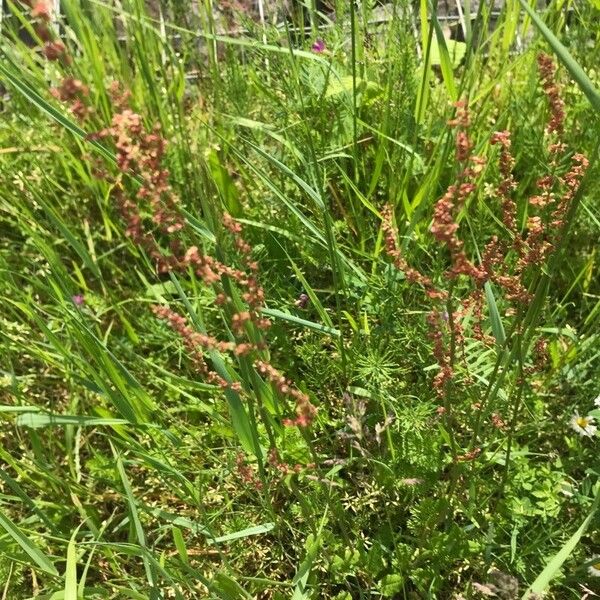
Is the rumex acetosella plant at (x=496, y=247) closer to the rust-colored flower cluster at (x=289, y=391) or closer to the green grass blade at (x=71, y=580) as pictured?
the rust-colored flower cluster at (x=289, y=391)

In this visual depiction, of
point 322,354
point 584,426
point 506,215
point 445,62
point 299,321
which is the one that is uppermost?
point 445,62

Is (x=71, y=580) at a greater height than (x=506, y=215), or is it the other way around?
(x=506, y=215)

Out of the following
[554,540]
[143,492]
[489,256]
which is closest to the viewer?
[489,256]

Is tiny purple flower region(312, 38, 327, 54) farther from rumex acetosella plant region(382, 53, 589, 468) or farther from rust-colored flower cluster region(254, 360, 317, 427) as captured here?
rust-colored flower cluster region(254, 360, 317, 427)

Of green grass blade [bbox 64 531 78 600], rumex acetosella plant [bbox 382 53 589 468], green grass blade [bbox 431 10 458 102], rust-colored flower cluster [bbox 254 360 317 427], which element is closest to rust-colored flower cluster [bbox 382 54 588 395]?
rumex acetosella plant [bbox 382 53 589 468]

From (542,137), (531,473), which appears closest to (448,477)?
(531,473)

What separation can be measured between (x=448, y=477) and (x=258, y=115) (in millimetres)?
1185

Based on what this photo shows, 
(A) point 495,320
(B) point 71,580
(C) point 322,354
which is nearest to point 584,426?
(A) point 495,320

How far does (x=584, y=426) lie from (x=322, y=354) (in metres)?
0.63

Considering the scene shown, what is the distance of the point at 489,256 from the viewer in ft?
3.54

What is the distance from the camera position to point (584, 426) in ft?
5.13

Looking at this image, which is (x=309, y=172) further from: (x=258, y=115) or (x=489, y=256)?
(x=489, y=256)

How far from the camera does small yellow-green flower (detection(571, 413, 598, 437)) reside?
1539 millimetres

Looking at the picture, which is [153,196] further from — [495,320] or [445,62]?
[445,62]
